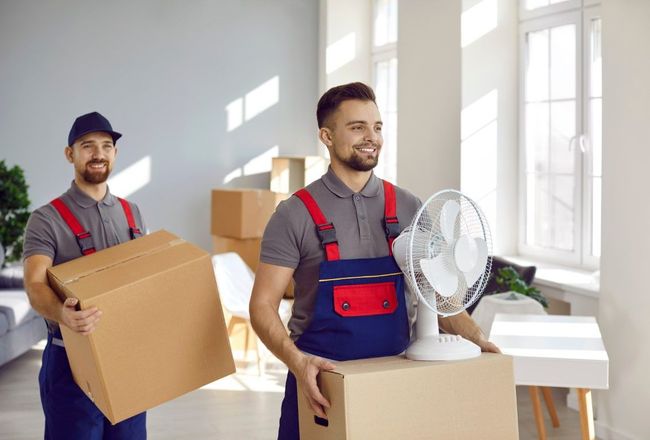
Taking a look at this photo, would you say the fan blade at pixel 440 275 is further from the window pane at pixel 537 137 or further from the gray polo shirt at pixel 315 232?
the window pane at pixel 537 137

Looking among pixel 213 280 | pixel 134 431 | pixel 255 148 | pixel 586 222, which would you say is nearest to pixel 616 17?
pixel 586 222

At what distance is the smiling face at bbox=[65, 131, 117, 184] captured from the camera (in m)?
2.78

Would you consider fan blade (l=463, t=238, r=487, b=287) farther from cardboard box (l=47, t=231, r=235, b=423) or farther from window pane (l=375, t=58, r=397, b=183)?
window pane (l=375, t=58, r=397, b=183)

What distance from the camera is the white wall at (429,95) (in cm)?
542

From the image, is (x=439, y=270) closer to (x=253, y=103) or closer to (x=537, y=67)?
(x=537, y=67)

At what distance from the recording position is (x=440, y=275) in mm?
1953

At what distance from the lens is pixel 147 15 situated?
7.71 m

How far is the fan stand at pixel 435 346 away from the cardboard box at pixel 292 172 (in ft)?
18.9

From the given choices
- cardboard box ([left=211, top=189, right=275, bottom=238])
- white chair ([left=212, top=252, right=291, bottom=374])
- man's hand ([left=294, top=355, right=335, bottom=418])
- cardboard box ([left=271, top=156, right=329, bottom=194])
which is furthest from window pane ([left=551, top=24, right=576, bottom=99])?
man's hand ([left=294, top=355, right=335, bottom=418])

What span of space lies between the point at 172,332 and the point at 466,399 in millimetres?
851

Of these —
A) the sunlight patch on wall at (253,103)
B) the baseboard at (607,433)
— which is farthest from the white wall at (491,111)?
the sunlight patch on wall at (253,103)

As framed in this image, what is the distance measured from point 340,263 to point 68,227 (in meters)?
1.05

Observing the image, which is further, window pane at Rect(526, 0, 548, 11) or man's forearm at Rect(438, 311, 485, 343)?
window pane at Rect(526, 0, 548, 11)

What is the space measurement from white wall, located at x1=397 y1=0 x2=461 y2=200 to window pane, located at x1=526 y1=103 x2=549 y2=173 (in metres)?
0.45
